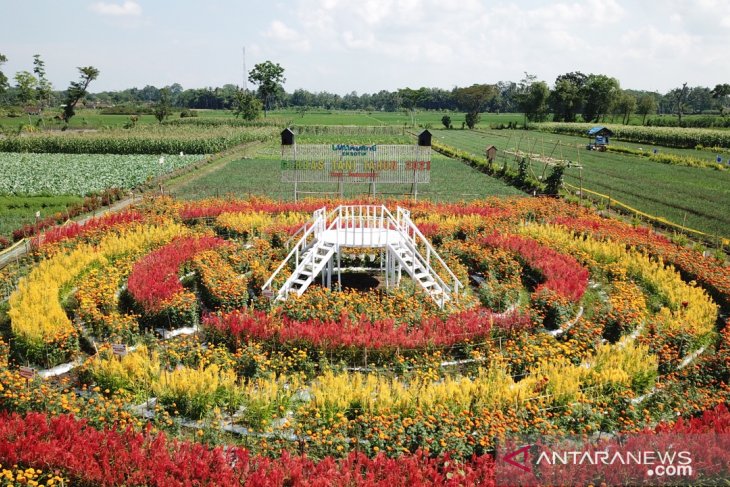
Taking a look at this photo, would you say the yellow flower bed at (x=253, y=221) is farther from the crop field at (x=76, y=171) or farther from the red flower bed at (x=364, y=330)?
the crop field at (x=76, y=171)

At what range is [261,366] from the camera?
33.5 feet

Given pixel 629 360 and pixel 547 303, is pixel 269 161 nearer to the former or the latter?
pixel 547 303

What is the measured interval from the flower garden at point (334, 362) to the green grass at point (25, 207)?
252 inches

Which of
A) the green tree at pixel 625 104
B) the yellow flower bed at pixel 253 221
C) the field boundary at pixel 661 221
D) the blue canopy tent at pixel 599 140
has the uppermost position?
the green tree at pixel 625 104

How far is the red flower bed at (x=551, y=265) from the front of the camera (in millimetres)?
13781

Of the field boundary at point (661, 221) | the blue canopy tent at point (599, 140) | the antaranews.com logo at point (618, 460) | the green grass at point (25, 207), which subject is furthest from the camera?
the blue canopy tent at point (599, 140)

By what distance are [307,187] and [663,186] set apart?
71.7 ft

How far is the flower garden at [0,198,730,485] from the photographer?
717 centimetres

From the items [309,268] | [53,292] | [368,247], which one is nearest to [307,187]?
[309,268]

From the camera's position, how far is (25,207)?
1036 inches

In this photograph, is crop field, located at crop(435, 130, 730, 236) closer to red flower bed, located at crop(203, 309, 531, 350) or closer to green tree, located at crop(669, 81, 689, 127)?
red flower bed, located at crop(203, 309, 531, 350)

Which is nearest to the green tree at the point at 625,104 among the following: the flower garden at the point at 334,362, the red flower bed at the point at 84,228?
the flower garden at the point at 334,362

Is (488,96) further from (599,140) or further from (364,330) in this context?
(364,330)

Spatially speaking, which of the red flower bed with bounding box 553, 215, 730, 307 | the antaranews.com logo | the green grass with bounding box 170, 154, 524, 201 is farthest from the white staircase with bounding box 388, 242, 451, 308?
the green grass with bounding box 170, 154, 524, 201
